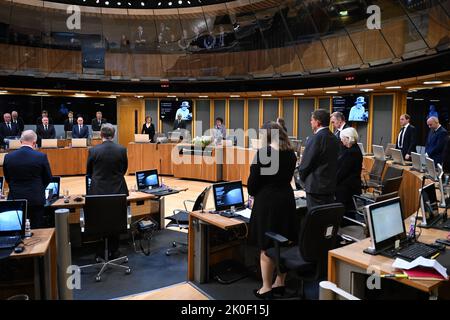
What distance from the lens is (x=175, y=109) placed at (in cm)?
1427

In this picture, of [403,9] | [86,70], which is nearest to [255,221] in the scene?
[403,9]

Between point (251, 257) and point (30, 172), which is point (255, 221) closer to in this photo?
point (251, 257)

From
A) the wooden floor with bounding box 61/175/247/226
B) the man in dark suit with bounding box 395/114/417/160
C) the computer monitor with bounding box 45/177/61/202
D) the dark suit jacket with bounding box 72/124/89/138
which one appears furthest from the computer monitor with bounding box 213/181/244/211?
the dark suit jacket with bounding box 72/124/89/138

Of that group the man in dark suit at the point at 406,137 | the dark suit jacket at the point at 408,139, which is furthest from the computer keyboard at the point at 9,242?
the dark suit jacket at the point at 408,139

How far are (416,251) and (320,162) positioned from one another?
1.36 m

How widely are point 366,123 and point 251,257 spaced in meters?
7.20

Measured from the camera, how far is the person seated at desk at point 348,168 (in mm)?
4477

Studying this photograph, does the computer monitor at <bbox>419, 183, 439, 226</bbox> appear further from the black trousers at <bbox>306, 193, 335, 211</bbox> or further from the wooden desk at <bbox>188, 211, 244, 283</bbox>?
the wooden desk at <bbox>188, 211, 244, 283</bbox>

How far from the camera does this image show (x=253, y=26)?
12906 millimetres

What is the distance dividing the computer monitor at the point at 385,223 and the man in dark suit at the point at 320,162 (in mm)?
962

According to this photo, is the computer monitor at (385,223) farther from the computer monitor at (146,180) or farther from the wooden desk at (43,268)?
the computer monitor at (146,180)

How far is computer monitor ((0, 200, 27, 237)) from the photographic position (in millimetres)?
3086

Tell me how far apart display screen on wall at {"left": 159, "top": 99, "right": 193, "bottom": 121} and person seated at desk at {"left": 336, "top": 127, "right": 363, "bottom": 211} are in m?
10.1

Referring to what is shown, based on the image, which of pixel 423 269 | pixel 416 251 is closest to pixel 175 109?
pixel 416 251
